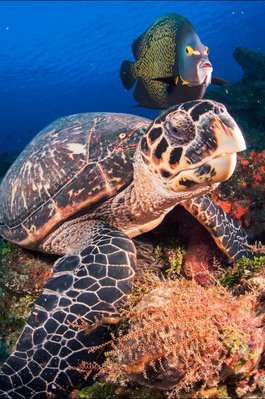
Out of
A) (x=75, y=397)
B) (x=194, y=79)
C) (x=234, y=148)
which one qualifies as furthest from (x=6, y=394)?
(x=194, y=79)

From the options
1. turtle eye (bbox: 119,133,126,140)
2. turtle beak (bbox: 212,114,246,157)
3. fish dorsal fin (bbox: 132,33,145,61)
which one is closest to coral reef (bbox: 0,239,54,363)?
turtle eye (bbox: 119,133,126,140)

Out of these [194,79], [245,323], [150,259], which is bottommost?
[150,259]

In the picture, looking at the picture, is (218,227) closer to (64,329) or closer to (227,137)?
(227,137)

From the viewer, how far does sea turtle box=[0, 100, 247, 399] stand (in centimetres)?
213

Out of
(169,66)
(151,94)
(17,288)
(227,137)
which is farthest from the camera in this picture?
(151,94)

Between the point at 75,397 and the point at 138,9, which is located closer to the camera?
the point at 75,397

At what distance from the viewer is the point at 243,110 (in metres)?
9.33

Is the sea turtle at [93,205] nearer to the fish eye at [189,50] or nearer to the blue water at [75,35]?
the fish eye at [189,50]

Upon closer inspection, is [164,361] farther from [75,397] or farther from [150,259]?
[150,259]

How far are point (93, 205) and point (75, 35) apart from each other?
207 ft

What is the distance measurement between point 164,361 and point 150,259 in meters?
1.90

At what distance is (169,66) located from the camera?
11.1 ft

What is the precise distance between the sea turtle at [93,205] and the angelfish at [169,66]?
38 centimetres

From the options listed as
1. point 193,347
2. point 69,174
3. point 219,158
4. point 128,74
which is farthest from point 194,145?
point 128,74
